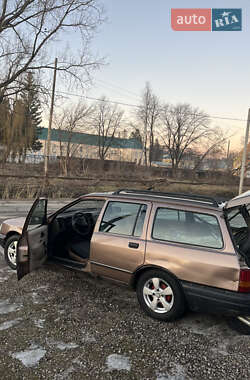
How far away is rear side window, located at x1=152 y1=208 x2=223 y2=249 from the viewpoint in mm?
3193

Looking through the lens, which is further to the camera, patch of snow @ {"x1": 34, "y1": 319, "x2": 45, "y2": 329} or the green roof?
the green roof

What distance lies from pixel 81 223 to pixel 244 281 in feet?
10.0

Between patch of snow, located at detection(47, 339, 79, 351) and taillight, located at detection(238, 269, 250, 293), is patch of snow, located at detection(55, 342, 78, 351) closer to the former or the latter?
patch of snow, located at detection(47, 339, 79, 351)

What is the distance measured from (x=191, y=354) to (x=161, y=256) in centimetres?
103

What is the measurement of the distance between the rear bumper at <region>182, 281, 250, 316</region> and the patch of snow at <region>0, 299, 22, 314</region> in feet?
7.03

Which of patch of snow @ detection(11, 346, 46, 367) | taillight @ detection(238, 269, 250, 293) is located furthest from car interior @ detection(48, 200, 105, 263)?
taillight @ detection(238, 269, 250, 293)

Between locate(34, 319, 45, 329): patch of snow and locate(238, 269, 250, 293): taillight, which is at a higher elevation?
locate(238, 269, 250, 293): taillight

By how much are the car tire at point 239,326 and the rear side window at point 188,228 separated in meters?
1.09

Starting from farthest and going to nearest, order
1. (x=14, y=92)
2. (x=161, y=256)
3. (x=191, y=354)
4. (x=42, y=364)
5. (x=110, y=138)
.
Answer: (x=110, y=138), (x=14, y=92), (x=161, y=256), (x=191, y=354), (x=42, y=364)

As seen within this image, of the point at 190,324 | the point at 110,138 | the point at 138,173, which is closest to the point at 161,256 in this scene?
the point at 190,324

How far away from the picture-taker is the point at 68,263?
14.1ft

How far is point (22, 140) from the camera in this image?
41250 mm

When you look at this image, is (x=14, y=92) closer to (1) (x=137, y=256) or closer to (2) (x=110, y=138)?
(1) (x=137, y=256)

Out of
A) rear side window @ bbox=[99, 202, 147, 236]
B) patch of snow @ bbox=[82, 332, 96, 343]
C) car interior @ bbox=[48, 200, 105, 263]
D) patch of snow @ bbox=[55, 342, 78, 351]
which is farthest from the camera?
car interior @ bbox=[48, 200, 105, 263]
